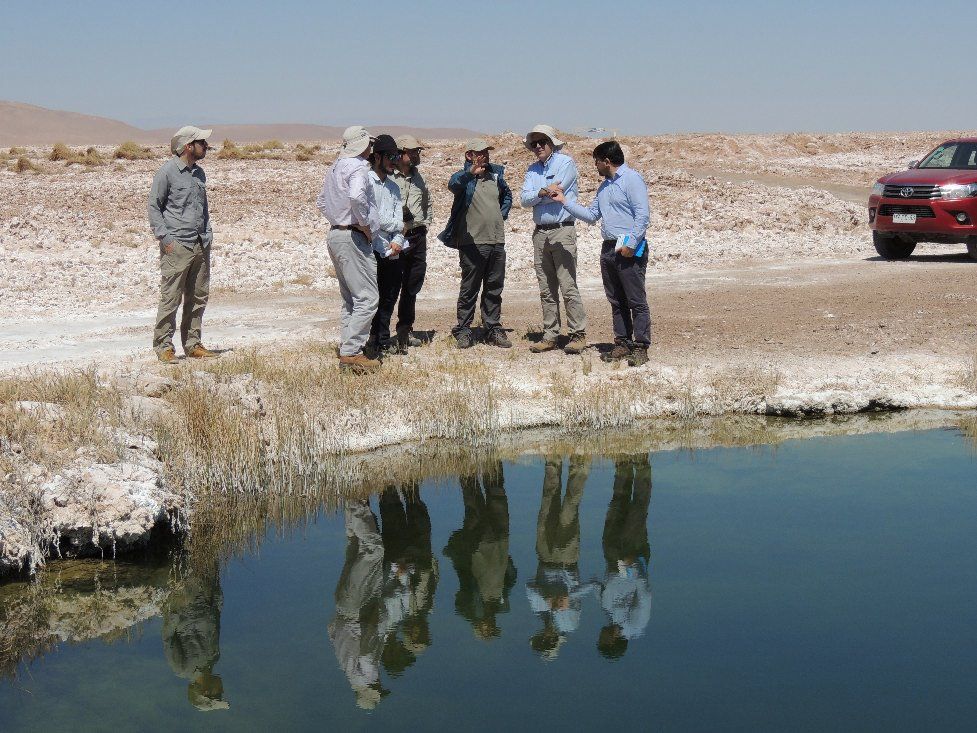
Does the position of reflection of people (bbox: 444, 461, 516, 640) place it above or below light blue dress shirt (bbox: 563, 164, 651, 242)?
below

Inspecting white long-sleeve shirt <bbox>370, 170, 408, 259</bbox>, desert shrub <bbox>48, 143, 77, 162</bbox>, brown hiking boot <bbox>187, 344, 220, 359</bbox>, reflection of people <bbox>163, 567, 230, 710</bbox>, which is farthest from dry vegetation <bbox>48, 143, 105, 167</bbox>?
reflection of people <bbox>163, 567, 230, 710</bbox>

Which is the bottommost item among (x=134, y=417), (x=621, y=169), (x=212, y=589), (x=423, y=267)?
(x=212, y=589)

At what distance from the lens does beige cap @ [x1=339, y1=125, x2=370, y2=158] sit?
970 centimetres

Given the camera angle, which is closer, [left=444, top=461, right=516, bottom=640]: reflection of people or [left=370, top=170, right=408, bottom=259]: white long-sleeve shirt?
[left=444, top=461, right=516, bottom=640]: reflection of people

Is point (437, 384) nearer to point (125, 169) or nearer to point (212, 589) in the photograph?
point (212, 589)

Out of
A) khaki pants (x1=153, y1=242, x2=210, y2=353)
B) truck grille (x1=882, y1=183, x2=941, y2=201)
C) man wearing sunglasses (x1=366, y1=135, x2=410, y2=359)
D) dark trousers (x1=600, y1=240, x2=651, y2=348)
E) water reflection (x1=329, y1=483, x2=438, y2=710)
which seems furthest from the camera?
truck grille (x1=882, y1=183, x2=941, y2=201)

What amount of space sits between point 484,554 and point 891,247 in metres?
12.7

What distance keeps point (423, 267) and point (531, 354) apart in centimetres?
124

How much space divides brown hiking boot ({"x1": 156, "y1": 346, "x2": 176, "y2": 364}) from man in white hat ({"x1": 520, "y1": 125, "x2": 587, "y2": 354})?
124 inches

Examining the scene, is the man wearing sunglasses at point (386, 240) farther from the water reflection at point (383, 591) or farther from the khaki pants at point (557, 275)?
the water reflection at point (383, 591)

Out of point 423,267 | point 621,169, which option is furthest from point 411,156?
point 621,169

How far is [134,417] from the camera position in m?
8.52

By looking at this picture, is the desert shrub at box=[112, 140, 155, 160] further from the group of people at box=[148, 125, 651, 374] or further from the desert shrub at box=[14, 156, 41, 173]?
the group of people at box=[148, 125, 651, 374]

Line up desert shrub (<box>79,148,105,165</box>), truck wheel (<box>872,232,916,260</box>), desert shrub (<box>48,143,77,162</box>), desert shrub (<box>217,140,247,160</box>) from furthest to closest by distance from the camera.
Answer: desert shrub (<box>48,143,77,162</box>) → desert shrub (<box>217,140,247,160</box>) → desert shrub (<box>79,148,105,165</box>) → truck wheel (<box>872,232,916,260</box>)
